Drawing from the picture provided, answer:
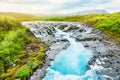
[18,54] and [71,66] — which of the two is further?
[18,54]

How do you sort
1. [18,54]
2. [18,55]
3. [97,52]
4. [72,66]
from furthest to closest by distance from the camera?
[97,52], [18,54], [18,55], [72,66]

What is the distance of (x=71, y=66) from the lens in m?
24.6

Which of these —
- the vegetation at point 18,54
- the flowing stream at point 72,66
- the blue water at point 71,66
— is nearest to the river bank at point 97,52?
the flowing stream at point 72,66

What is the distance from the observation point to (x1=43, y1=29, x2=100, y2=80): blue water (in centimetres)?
2136

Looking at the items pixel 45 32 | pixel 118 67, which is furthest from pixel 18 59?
pixel 45 32

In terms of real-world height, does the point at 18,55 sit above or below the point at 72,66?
above

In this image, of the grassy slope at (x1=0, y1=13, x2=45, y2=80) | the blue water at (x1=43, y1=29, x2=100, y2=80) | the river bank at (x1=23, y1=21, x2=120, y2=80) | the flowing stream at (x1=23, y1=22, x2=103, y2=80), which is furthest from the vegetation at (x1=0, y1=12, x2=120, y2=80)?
the blue water at (x1=43, y1=29, x2=100, y2=80)

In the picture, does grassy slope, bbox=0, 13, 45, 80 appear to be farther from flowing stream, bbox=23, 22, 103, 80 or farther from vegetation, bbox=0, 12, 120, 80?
flowing stream, bbox=23, 22, 103, 80

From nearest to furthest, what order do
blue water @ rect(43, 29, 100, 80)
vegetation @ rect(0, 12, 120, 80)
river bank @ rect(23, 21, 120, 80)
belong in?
1. blue water @ rect(43, 29, 100, 80)
2. river bank @ rect(23, 21, 120, 80)
3. vegetation @ rect(0, 12, 120, 80)

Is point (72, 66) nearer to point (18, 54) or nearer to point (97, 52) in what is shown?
point (97, 52)

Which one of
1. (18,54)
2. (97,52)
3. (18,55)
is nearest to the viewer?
(18,55)

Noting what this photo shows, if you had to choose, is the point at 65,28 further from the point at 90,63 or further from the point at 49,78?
the point at 49,78

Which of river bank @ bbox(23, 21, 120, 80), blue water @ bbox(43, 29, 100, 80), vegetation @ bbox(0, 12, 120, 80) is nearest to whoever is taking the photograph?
blue water @ bbox(43, 29, 100, 80)

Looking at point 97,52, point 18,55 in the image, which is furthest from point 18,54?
point 97,52
